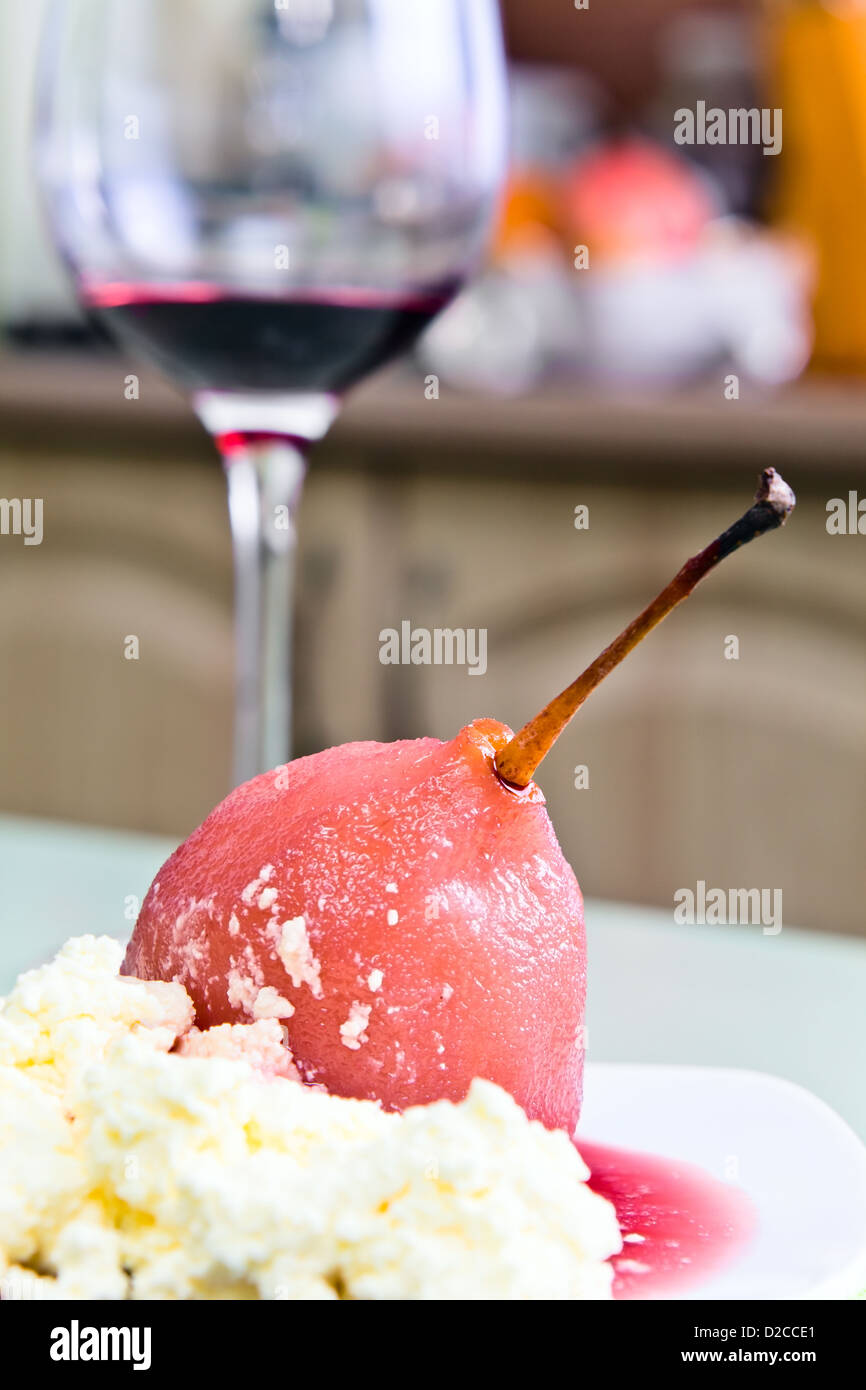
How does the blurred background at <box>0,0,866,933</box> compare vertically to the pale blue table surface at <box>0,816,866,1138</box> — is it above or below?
above

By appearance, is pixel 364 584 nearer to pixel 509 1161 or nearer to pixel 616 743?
pixel 616 743

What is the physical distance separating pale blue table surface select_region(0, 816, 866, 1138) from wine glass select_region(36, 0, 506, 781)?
0.10 meters

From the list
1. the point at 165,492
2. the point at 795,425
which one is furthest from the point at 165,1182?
the point at 165,492

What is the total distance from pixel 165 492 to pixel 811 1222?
1076 mm

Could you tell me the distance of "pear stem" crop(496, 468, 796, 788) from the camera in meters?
0.28

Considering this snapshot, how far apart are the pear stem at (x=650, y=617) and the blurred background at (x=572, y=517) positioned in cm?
82
